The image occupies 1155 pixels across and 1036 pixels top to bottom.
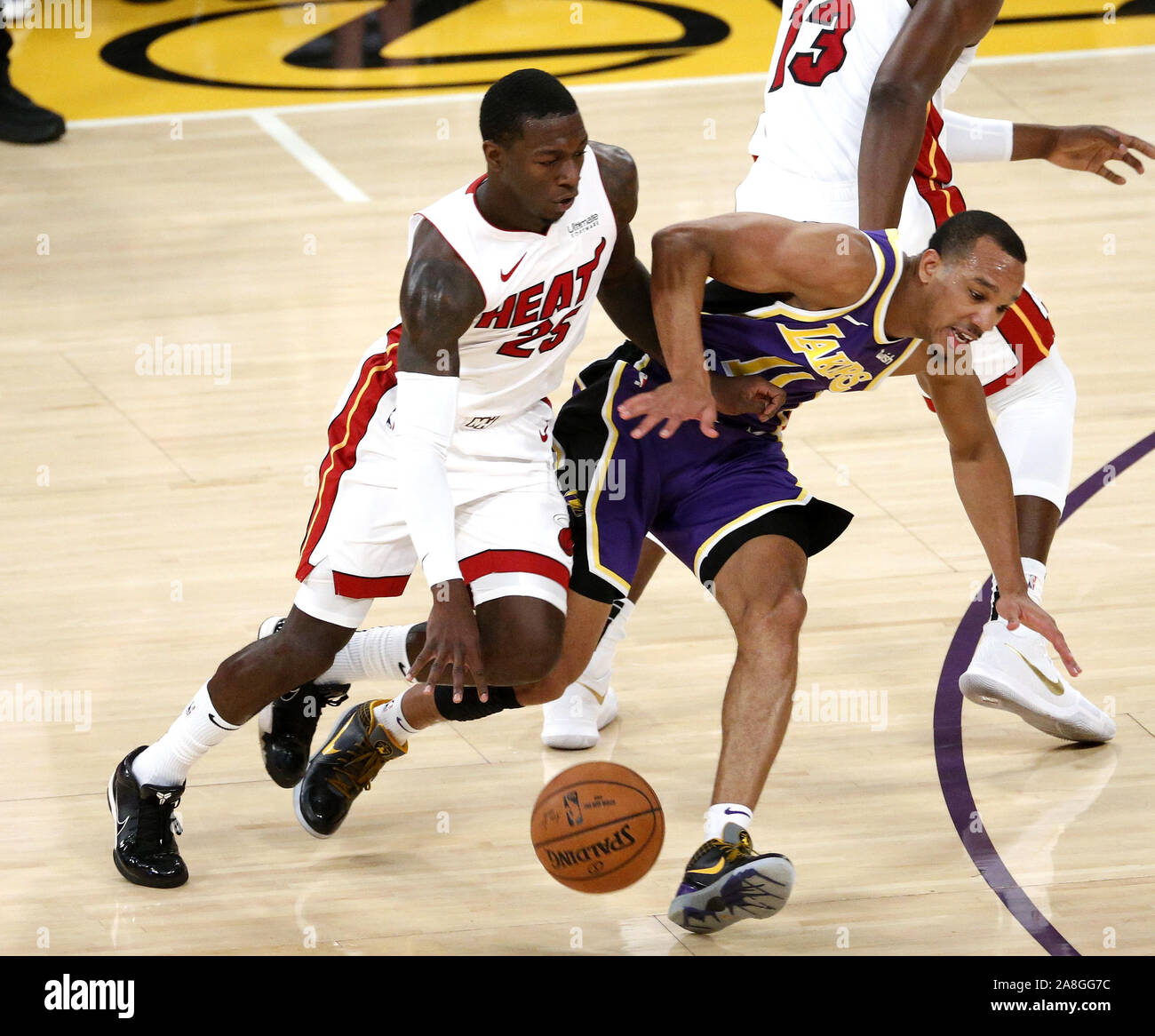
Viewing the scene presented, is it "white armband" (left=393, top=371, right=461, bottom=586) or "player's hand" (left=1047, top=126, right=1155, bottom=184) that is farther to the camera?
"player's hand" (left=1047, top=126, right=1155, bottom=184)

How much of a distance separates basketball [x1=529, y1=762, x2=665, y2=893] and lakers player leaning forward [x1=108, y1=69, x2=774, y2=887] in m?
0.28

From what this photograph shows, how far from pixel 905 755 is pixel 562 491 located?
1.13 metres

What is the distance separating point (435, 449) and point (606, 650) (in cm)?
113

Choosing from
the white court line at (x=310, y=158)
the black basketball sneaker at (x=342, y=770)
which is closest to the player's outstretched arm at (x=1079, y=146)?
the black basketball sneaker at (x=342, y=770)

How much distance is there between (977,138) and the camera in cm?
532

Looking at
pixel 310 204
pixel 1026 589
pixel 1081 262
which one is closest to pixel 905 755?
pixel 1026 589

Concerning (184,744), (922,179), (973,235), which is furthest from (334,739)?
(922,179)

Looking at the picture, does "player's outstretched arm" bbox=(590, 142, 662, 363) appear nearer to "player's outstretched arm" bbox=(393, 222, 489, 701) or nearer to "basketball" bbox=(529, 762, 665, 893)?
"player's outstretched arm" bbox=(393, 222, 489, 701)

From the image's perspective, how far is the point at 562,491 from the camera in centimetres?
449

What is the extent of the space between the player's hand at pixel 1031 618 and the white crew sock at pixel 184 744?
1.74 m

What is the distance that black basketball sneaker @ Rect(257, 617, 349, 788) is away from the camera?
14.9ft

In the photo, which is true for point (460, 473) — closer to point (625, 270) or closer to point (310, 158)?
point (625, 270)

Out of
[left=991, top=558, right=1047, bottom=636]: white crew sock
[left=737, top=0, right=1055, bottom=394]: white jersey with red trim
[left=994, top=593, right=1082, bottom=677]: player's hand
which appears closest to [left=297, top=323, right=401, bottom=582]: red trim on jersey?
[left=737, top=0, right=1055, bottom=394]: white jersey with red trim

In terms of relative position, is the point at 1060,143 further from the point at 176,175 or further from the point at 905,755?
the point at 176,175
